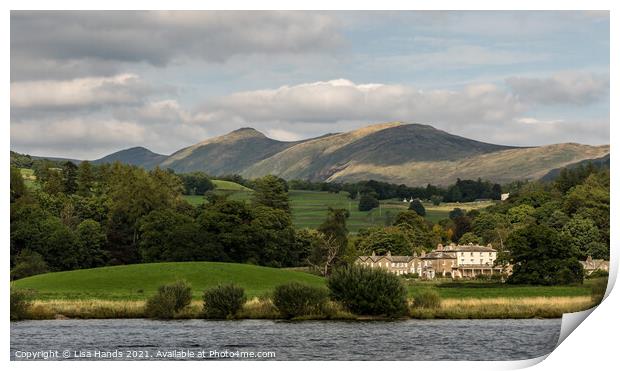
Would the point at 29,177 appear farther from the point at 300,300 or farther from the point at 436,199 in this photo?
the point at 300,300

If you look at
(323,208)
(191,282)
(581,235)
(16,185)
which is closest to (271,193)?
(323,208)

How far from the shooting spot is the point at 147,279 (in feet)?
124

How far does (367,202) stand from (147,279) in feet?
37.8

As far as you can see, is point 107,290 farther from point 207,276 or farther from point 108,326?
point 108,326

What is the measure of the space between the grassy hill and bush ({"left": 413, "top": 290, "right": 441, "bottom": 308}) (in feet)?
16.0

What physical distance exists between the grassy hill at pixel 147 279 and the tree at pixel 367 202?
6447 millimetres

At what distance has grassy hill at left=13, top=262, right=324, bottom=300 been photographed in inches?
1406

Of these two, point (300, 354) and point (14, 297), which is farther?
point (14, 297)

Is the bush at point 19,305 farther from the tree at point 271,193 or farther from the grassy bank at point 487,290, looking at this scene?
the tree at point 271,193

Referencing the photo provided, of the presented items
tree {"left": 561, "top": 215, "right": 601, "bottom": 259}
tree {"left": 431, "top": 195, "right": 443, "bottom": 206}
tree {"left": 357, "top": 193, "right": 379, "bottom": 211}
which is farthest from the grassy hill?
tree {"left": 431, "top": 195, "right": 443, "bottom": 206}

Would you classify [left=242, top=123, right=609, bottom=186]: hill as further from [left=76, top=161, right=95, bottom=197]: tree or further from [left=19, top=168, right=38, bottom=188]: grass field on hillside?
[left=19, top=168, right=38, bottom=188]: grass field on hillside

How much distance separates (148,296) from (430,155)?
1307 inches
